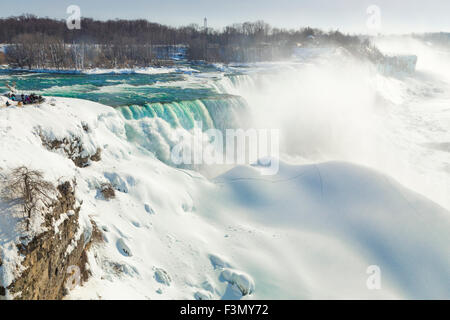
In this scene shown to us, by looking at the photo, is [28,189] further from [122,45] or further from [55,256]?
[122,45]

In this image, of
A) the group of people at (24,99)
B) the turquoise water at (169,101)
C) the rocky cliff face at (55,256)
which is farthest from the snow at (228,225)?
the turquoise water at (169,101)

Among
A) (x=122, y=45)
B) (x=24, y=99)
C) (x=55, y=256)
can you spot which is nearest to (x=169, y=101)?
(x=24, y=99)

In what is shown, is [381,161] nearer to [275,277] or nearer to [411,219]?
[411,219]

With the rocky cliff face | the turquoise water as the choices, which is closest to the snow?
the rocky cliff face

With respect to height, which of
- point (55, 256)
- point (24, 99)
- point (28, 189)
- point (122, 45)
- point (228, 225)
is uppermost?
point (122, 45)

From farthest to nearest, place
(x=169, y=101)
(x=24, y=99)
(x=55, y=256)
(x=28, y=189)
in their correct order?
(x=169, y=101) → (x=24, y=99) → (x=55, y=256) → (x=28, y=189)

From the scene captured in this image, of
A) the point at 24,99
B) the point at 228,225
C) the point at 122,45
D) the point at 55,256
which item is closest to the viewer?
the point at 55,256
